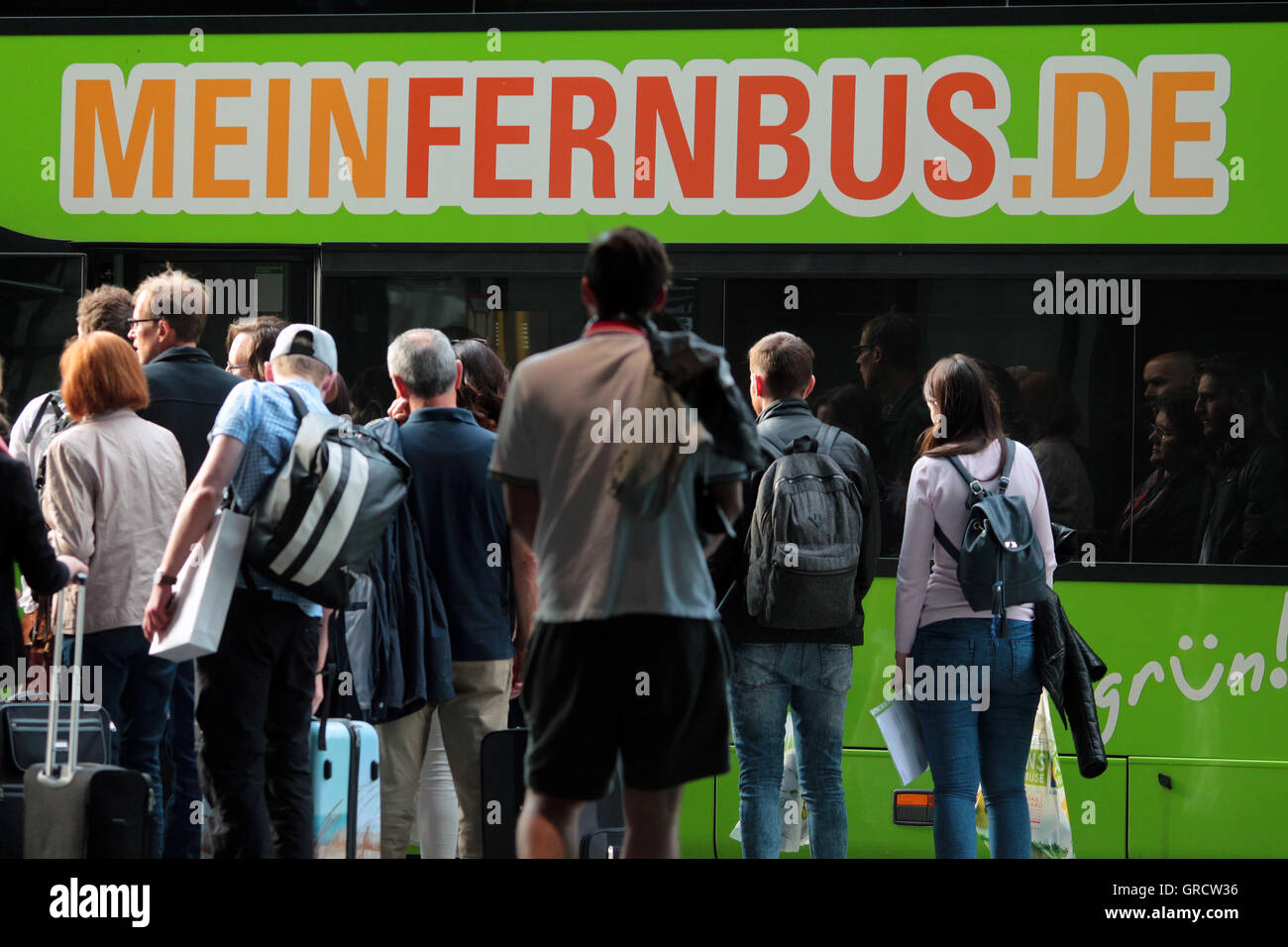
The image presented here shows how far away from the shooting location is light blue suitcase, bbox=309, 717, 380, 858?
4.82 m

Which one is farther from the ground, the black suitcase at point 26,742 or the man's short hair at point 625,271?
the man's short hair at point 625,271

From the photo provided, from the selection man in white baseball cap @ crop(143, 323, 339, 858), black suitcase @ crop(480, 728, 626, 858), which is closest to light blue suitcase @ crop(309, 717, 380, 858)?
man in white baseball cap @ crop(143, 323, 339, 858)

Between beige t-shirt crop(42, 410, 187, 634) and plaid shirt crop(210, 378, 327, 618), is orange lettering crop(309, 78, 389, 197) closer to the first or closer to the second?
beige t-shirt crop(42, 410, 187, 634)

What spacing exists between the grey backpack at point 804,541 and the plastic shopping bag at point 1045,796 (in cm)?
107

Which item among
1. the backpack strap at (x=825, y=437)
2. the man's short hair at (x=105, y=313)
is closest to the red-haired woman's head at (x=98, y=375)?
the man's short hair at (x=105, y=313)

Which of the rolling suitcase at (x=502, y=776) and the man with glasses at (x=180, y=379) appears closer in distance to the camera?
the rolling suitcase at (x=502, y=776)

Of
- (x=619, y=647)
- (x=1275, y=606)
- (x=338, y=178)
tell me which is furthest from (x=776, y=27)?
(x=619, y=647)

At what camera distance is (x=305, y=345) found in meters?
4.70

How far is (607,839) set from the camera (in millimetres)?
4859

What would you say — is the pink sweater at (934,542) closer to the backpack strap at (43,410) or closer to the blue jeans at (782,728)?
the blue jeans at (782,728)

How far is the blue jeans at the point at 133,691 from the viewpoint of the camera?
16.1 feet

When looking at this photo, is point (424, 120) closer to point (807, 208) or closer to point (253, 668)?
point (807, 208)

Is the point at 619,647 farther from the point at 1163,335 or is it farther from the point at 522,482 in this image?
the point at 1163,335
